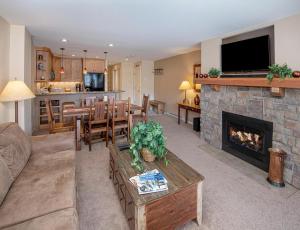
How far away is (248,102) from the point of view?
129 inches

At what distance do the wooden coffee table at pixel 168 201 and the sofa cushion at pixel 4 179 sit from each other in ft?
3.21

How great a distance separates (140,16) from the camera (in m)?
2.78

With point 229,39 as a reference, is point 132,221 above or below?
below

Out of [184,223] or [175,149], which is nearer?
[184,223]

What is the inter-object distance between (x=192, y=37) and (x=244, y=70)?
4.49 feet

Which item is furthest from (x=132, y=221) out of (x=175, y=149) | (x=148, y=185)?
(x=175, y=149)

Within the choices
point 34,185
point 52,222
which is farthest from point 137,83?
point 52,222

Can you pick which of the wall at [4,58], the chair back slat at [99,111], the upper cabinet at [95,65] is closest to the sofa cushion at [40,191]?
the wall at [4,58]

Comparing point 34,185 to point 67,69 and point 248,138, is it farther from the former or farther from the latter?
point 67,69

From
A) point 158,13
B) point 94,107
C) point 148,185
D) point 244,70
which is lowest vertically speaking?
point 148,185

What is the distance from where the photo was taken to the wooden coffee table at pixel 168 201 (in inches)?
60.2

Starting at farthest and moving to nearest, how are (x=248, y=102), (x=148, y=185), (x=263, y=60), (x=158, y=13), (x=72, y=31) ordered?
(x=72, y=31) → (x=248, y=102) → (x=263, y=60) → (x=158, y=13) → (x=148, y=185)

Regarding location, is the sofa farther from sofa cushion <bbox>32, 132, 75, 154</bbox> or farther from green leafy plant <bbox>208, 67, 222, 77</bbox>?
green leafy plant <bbox>208, 67, 222, 77</bbox>

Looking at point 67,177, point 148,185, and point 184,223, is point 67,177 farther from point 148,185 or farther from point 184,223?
point 184,223
